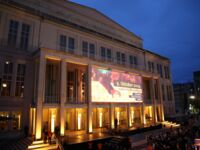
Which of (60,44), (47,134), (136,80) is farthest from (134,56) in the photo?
(47,134)

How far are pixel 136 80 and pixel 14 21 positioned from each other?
17.8m

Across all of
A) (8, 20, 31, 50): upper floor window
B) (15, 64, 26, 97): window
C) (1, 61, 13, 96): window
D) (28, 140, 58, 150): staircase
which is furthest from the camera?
(8, 20, 31, 50): upper floor window

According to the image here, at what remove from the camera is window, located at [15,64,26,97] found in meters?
15.7

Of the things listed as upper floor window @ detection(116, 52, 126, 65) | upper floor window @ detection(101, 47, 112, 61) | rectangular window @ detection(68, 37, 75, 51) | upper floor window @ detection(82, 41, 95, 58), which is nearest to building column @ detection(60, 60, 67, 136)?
rectangular window @ detection(68, 37, 75, 51)

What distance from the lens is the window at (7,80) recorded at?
14992 mm

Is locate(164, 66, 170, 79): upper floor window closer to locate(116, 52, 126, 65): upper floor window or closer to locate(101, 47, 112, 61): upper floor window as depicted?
locate(116, 52, 126, 65): upper floor window

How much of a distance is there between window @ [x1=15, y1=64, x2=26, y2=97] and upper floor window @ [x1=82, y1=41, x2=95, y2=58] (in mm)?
8240

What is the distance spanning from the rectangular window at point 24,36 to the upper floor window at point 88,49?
7.29 meters

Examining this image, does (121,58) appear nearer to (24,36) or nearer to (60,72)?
(60,72)

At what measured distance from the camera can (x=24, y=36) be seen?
17.0 metres

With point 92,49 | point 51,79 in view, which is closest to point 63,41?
point 92,49

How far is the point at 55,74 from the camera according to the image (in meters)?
18.9

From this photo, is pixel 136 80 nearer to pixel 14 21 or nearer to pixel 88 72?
pixel 88 72

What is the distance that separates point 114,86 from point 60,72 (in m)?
7.49
